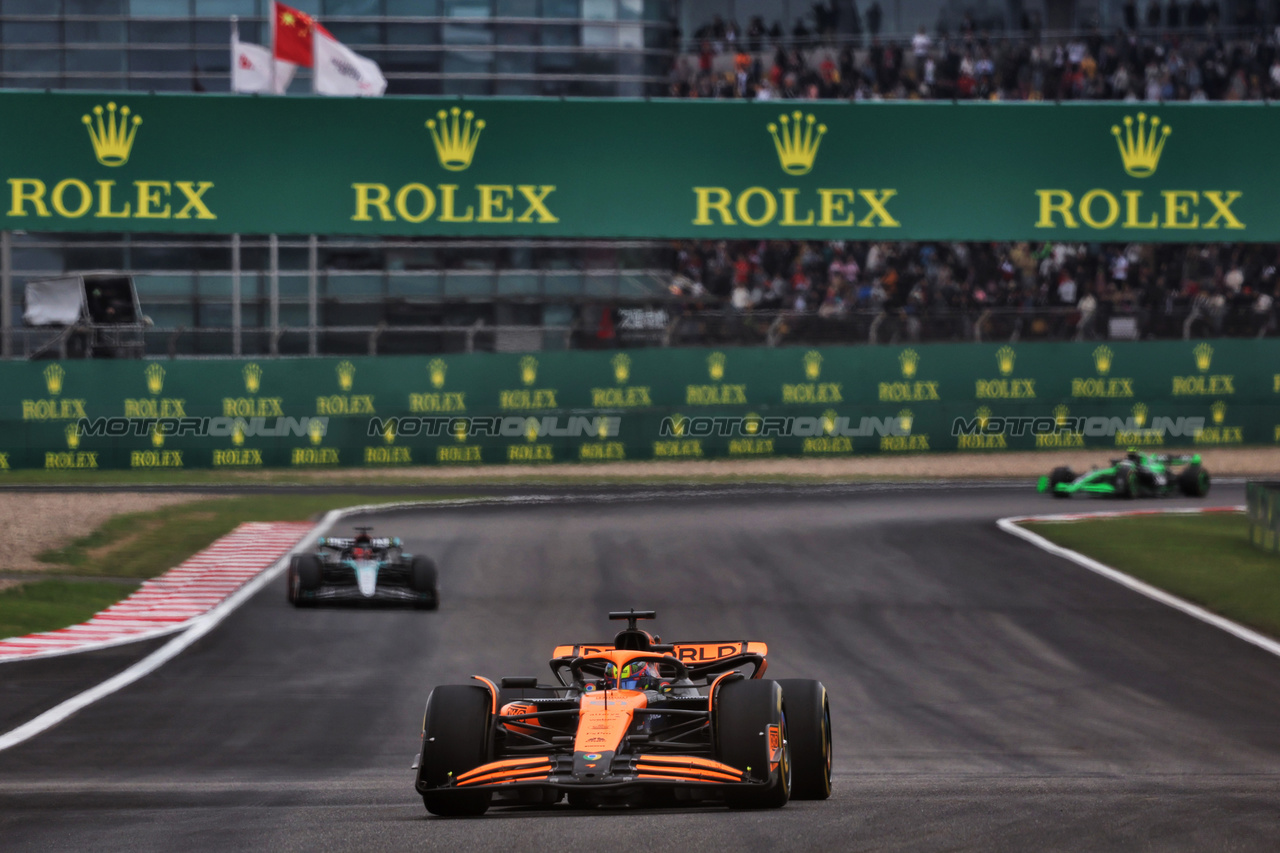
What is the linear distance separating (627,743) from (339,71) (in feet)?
92.4

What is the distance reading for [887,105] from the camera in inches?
1219

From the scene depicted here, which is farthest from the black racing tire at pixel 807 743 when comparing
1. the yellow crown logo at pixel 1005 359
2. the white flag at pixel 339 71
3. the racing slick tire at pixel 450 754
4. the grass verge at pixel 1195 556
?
the white flag at pixel 339 71

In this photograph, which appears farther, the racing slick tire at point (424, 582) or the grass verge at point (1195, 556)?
the grass verge at point (1195, 556)

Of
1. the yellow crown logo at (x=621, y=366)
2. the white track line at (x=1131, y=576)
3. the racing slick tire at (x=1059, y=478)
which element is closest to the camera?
the white track line at (x=1131, y=576)

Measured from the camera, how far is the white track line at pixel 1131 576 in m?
16.5

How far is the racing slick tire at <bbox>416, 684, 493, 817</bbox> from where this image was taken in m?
8.16

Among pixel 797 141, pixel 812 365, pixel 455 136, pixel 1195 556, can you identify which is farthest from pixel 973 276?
pixel 1195 556

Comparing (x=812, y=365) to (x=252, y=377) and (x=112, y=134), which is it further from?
(x=112, y=134)

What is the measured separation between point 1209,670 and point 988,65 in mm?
26117

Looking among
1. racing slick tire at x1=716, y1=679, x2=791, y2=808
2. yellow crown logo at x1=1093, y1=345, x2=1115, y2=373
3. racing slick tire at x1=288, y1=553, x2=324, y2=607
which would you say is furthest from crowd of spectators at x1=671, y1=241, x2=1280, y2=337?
racing slick tire at x1=716, y1=679, x2=791, y2=808

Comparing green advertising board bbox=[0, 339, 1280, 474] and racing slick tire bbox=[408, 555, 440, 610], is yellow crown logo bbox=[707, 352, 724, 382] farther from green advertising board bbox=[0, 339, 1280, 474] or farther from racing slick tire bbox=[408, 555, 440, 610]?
racing slick tire bbox=[408, 555, 440, 610]

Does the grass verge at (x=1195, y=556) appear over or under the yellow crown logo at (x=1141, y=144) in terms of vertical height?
under

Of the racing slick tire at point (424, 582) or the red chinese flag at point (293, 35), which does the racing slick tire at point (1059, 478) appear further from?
the red chinese flag at point (293, 35)

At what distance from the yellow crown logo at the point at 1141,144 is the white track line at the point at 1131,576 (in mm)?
7776
